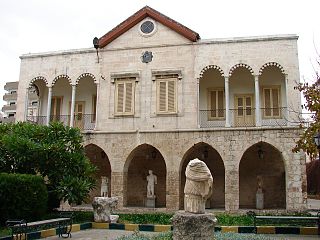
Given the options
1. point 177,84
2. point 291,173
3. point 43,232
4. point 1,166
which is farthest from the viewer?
point 177,84

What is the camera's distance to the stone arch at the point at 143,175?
68.4ft

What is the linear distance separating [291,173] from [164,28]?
949cm

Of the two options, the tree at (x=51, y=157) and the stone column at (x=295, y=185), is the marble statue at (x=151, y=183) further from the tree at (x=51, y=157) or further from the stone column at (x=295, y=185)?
the stone column at (x=295, y=185)

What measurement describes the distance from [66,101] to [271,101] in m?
11.3

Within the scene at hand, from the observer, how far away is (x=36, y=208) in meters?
13.1

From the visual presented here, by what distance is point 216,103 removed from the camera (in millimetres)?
20234

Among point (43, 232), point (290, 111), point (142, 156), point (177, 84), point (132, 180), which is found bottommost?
point (43, 232)

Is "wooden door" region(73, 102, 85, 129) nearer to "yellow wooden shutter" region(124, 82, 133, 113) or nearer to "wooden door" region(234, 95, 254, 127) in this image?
"yellow wooden shutter" region(124, 82, 133, 113)

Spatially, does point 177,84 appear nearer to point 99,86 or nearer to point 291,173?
point 99,86

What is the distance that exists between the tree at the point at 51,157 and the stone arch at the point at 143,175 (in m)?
5.84

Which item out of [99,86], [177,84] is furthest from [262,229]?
[99,86]

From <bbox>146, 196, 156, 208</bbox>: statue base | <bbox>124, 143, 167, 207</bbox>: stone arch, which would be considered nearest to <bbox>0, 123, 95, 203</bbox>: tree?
<bbox>146, 196, 156, 208</bbox>: statue base

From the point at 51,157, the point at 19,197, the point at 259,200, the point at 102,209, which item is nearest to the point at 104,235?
the point at 102,209

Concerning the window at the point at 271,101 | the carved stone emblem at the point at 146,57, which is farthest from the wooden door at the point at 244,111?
the carved stone emblem at the point at 146,57
